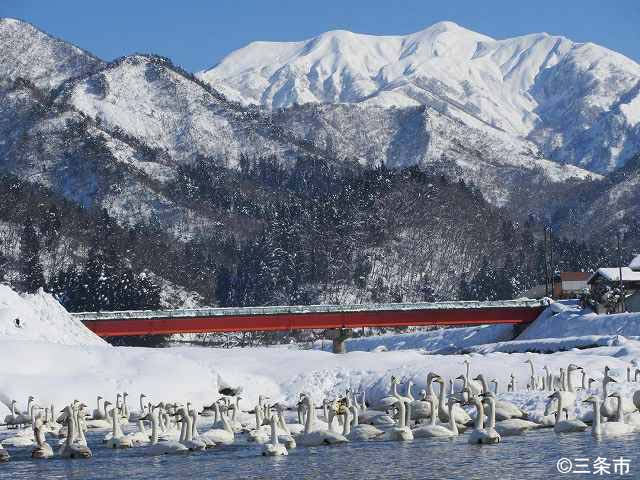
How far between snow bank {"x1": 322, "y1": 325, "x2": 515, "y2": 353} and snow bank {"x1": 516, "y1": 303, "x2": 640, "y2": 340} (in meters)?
7.21

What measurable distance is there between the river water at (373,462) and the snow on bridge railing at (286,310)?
308 ft

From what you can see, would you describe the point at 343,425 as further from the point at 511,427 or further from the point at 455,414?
the point at 511,427

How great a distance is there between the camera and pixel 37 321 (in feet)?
355

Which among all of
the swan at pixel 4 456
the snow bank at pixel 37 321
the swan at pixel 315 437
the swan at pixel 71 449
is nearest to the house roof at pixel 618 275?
the snow bank at pixel 37 321

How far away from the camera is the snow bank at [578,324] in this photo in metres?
138

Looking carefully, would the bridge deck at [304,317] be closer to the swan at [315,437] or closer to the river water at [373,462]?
the swan at [315,437]

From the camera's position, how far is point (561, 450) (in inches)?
2036

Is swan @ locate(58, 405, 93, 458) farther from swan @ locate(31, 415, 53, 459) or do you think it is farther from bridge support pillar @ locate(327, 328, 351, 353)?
bridge support pillar @ locate(327, 328, 351, 353)

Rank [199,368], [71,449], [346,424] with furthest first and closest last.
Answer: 1. [199,368]
2. [346,424]
3. [71,449]

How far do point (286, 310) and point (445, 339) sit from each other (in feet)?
93.3

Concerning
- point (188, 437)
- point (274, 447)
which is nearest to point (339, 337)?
point (188, 437)

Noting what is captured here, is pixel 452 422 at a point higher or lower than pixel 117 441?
higher

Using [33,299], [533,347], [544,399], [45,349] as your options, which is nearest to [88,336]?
[33,299]

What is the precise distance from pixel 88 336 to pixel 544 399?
55.3m
